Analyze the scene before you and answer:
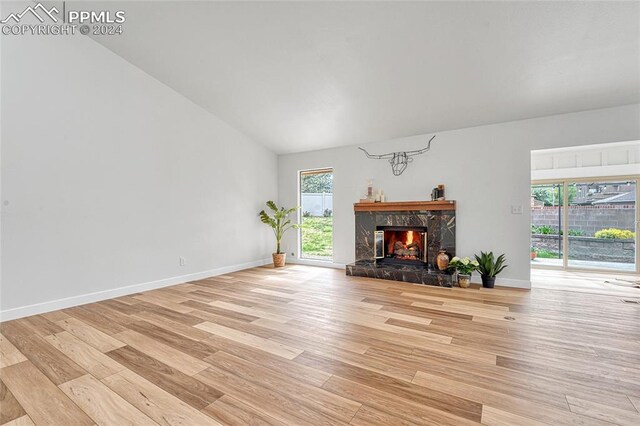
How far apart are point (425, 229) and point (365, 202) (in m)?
1.18

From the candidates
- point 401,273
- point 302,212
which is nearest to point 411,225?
point 401,273

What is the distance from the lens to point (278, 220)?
6020 millimetres

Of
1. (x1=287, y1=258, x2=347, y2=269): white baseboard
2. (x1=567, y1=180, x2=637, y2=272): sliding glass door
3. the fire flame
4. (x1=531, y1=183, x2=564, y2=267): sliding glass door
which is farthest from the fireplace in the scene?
(x1=567, y1=180, x2=637, y2=272): sliding glass door

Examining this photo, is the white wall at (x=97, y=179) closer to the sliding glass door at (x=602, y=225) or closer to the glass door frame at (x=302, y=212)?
the glass door frame at (x=302, y=212)

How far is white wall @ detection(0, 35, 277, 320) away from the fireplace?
9.95 feet

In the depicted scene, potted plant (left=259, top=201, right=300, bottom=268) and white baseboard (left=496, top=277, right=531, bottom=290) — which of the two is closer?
white baseboard (left=496, top=277, right=531, bottom=290)

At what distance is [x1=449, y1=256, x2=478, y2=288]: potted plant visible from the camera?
415 centimetres

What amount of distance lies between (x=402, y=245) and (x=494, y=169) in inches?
76.9

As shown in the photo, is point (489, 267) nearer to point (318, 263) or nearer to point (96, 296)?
point (318, 263)

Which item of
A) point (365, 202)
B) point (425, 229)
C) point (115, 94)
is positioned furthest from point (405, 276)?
point (115, 94)
